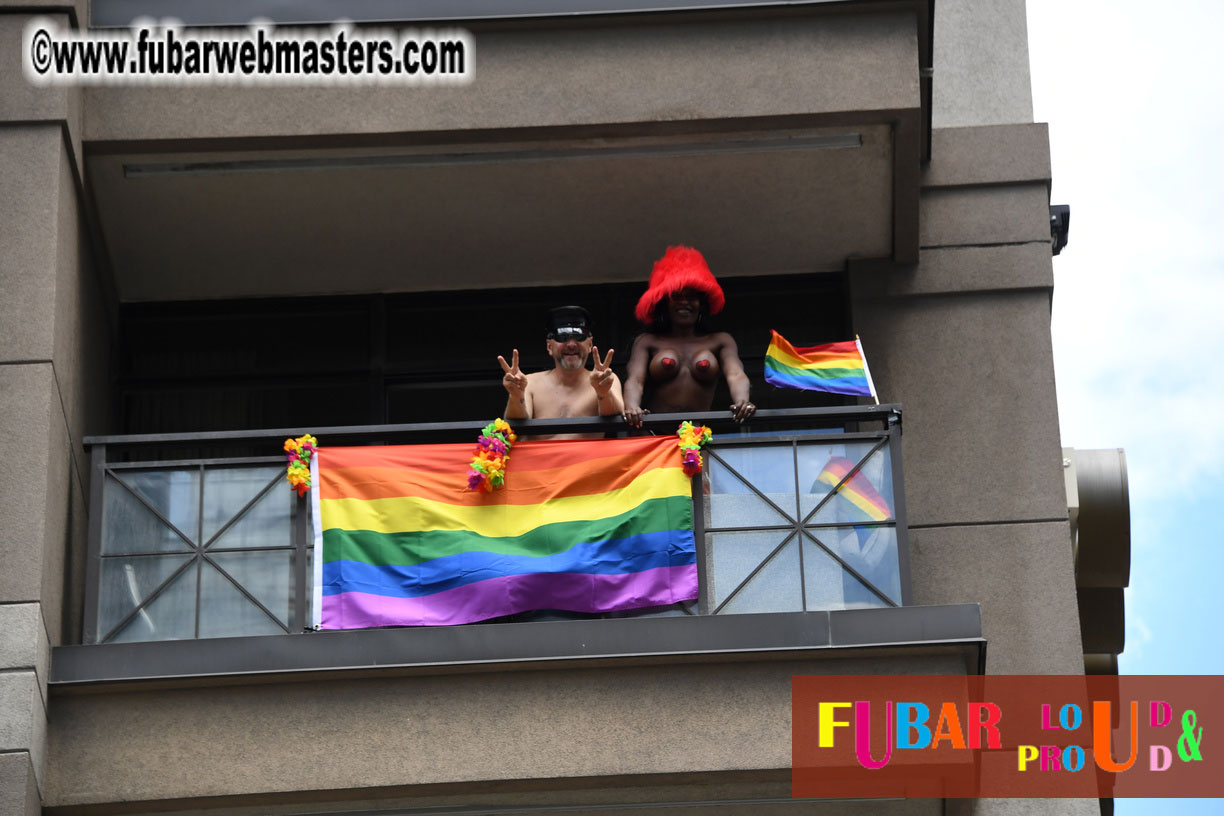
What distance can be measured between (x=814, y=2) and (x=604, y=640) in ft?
14.0

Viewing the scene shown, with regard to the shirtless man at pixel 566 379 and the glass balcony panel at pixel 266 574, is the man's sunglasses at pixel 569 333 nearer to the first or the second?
the shirtless man at pixel 566 379

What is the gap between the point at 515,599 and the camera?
33.0 ft

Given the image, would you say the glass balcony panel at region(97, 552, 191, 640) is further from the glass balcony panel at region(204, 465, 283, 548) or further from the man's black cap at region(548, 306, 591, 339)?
the man's black cap at region(548, 306, 591, 339)

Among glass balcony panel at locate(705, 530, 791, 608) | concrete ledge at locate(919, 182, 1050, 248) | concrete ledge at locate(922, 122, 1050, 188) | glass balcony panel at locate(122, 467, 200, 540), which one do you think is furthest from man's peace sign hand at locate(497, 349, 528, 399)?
concrete ledge at locate(922, 122, 1050, 188)

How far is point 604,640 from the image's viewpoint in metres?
9.78

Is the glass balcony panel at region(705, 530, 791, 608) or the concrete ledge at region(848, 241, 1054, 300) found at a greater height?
the concrete ledge at region(848, 241, 1054, 300)

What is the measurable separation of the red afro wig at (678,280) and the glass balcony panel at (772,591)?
2202 mm

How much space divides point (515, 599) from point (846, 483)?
6.48ft

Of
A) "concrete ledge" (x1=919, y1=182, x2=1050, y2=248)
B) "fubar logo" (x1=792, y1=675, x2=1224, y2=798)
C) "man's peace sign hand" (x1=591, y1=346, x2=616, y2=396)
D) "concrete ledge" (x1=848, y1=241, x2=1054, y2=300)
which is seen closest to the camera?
"fubar logo" (x1=792, y1=675, x2=1224, y2=798)

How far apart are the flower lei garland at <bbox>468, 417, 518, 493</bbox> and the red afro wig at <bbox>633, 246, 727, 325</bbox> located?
5.63 feet

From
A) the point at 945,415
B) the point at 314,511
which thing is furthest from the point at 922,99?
the point at 314,511

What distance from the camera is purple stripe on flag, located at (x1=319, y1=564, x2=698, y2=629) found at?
9992 mm

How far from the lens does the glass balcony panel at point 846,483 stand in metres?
10.2

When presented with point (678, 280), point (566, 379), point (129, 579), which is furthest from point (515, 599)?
point (678, 280)
